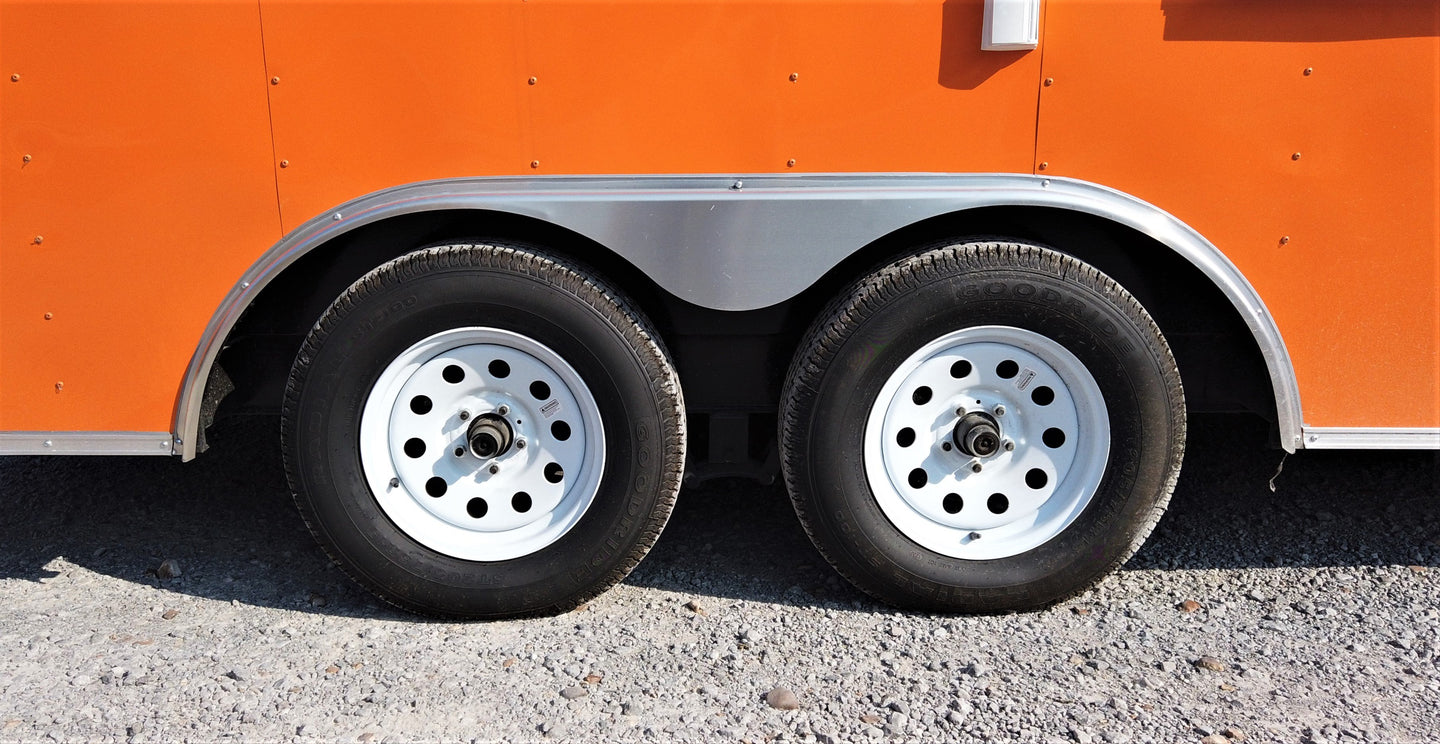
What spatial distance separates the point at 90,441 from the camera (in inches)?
110

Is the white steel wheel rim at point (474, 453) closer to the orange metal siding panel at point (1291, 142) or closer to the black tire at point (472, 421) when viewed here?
the black tire at point (472, 421)

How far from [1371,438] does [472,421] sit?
2.35 metres

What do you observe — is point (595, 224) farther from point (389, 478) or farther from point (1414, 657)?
point (1414, 657)

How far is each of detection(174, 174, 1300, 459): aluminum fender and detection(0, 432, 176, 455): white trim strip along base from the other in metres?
0.44

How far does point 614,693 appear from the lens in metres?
2.53

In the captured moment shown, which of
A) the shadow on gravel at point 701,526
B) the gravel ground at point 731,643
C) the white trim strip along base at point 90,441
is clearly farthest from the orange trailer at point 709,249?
the shadow on gravel at point 701,526

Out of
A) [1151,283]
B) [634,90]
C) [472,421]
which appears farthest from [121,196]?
[1151,283]

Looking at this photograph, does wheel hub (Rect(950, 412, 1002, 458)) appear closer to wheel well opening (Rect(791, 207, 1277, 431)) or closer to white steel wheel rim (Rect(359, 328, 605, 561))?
wheel well opening (Rect(791, 207, 1277, 431))

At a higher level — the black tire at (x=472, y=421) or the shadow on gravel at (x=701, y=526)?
the black tire at (x=472, y=421)

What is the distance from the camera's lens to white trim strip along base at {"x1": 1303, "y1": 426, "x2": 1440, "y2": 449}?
2787 millimetres

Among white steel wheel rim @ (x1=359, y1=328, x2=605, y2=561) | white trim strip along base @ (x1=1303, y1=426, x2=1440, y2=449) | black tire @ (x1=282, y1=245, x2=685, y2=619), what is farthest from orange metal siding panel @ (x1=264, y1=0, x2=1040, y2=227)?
white trim strip along base @ (x1=1303, y1=426, x2=1440, y2=449)

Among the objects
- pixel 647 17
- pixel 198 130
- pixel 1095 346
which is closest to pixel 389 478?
pixel 198 130

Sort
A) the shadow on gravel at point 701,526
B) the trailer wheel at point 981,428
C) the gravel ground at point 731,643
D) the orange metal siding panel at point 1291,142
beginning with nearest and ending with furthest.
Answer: the gravel ground at point 731,643 < the orange metal siding panel at point 1291,142 < the trailer wheel at point 981,428 < the shadow on gravel at point 701,526

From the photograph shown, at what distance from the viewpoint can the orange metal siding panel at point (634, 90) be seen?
2586 millimetres
